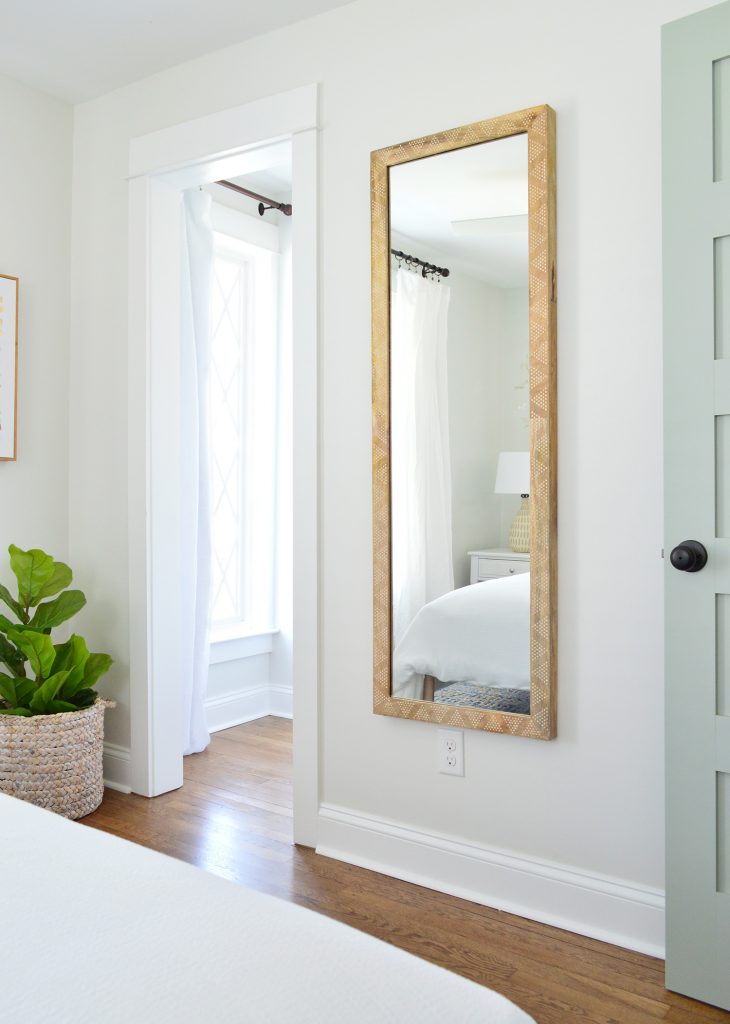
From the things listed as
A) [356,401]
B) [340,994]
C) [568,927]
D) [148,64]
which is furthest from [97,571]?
[340,994]

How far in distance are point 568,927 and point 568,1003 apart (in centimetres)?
33

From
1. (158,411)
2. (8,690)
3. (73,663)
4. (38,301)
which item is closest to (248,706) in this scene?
(73,663)

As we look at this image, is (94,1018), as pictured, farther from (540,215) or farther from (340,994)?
(540,215)

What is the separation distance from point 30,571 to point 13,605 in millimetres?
131

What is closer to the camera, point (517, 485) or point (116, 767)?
point (517, 485)

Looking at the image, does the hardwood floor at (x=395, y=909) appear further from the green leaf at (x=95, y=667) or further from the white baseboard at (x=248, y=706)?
the white baseboard at (x=248, y=706)

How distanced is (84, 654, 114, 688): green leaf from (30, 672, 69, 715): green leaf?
15 cm

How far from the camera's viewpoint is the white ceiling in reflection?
2.21 meters

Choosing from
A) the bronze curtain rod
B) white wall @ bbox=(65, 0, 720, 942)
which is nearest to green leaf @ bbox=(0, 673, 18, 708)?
white wall @ bbox=(65, 0, 720, 942)

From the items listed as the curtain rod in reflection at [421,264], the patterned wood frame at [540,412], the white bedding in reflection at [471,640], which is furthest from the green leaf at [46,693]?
the curtain rod in reflection at [421,264]

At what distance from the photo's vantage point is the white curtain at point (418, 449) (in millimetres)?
2369

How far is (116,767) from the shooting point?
3.18 metres

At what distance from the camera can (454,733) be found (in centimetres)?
235

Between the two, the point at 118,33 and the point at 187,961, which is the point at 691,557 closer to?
the point at 187,961
